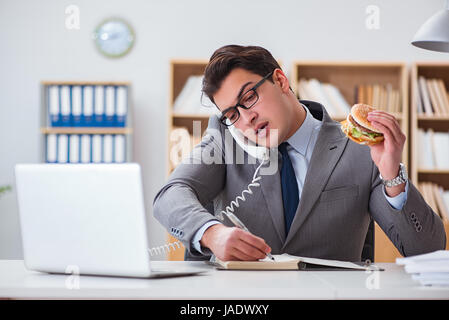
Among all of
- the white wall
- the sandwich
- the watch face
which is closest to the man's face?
the sandwich

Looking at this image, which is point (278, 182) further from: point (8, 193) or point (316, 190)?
point (8, 193)

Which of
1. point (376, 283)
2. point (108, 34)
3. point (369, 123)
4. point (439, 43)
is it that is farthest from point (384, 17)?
point (376, 283)

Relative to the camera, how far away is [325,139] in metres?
1.77

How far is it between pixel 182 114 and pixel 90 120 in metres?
0.66

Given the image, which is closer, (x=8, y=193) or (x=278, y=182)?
(x=278, y=182)

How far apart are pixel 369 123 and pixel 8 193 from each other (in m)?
3.79

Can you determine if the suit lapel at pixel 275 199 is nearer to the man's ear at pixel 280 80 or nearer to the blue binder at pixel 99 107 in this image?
the man's ear at pixel 280 80

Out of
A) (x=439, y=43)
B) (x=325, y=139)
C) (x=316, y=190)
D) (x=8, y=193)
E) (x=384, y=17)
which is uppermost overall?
(x=384, y=17)

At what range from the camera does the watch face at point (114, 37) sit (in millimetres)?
4559

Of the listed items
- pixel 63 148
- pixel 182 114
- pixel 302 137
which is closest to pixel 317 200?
pixel 302 137

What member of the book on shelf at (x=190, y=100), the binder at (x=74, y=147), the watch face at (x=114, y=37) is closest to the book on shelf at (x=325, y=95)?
the book on shelf at (x=190, y=100)

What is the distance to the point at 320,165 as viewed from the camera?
1721mm
